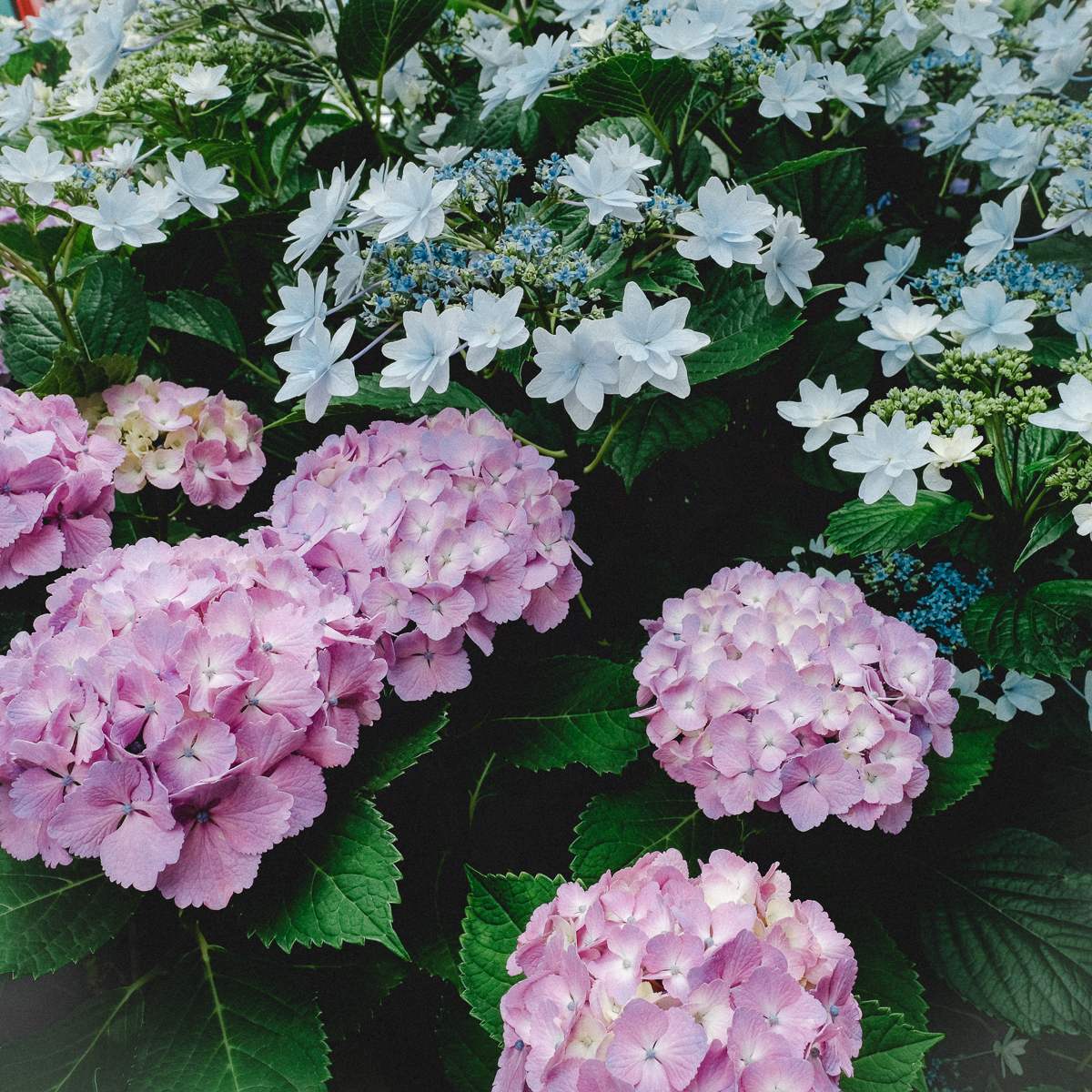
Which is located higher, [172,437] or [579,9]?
[579,9]

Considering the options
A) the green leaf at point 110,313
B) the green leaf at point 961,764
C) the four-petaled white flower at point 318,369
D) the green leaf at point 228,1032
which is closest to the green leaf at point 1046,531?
the green leaf at point 961,764

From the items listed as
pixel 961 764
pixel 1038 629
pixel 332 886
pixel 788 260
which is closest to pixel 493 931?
pixel 332 886

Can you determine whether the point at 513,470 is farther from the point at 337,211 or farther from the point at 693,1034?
the point at 693,1034

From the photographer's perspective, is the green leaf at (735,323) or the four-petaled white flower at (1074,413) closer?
the four-petaled white flower at (1074,413)

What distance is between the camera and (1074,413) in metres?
0.78

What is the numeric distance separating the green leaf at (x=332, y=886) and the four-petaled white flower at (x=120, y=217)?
601mm

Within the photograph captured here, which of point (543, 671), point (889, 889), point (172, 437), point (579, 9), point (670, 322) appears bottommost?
point (889, 889)

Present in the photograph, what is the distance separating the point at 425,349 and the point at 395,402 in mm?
172

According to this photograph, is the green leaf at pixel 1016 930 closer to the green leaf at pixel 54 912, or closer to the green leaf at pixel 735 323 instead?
the green leaf at pixel 735 323

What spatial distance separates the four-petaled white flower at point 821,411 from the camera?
89cm

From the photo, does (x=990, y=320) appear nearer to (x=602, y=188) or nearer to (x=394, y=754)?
(x=602, y=188)

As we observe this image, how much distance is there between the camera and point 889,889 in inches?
37.5

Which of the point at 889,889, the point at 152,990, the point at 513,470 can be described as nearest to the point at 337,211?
the point at 513,470

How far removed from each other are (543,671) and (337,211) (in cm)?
49
